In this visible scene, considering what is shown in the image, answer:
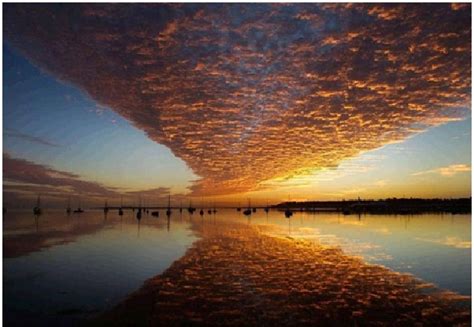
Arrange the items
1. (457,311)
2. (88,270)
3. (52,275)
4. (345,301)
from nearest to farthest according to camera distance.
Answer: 1. (457,311)
2. (345,301)
3. (52,275)
4. (88,270)

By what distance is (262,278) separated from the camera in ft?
61.3

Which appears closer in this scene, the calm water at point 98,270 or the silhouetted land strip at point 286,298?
the silhouetted land strip at point 286,298

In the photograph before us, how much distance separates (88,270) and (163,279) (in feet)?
17.8

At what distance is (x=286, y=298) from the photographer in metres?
14.9

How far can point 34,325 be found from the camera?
12102 mm

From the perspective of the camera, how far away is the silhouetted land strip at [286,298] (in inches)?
486

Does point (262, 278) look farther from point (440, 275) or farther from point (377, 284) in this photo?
point (440, 275)

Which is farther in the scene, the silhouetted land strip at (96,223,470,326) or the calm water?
the calm water

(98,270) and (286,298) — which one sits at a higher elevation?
(98,270)

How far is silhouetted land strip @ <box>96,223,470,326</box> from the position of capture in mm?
12336

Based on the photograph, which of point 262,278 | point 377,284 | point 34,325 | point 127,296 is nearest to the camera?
point 34,325

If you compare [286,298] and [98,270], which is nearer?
[286,298]

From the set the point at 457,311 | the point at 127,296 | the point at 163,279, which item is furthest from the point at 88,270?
the point at 457,311

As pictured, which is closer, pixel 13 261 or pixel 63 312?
pixel 63 312
